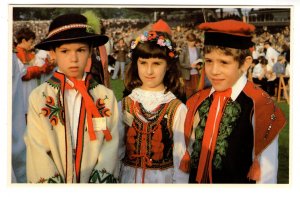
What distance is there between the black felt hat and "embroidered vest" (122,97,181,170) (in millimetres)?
707

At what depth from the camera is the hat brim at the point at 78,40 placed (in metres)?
5.77

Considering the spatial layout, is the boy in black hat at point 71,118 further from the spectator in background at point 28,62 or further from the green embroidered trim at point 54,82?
the spectator in background at point 28,62

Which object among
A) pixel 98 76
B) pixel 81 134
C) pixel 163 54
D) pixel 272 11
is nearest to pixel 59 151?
pixel 81 134

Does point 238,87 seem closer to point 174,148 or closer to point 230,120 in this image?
point 230,120

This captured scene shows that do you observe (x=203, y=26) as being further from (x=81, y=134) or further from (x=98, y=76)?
(x=81, y=134)

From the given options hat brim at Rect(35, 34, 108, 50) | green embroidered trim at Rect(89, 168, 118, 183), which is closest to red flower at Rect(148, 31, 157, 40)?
hat brim at Rect(35, 34, 108, 50)

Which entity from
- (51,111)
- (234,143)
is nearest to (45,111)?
(51,111)

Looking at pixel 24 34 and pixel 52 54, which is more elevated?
pixel 24 34

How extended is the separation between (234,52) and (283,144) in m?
0.96

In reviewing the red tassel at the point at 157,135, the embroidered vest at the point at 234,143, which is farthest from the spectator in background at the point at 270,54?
the red tassel at the point at 157,135

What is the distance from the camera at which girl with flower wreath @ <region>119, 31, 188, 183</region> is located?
19.2 ft

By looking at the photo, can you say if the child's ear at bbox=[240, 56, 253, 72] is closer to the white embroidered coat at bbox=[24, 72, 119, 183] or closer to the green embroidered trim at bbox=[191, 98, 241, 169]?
the green embroidered trim at bbox=[191, 98, 241, 169]

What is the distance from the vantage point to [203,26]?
6.00 meters

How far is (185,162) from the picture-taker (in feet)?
19.6
